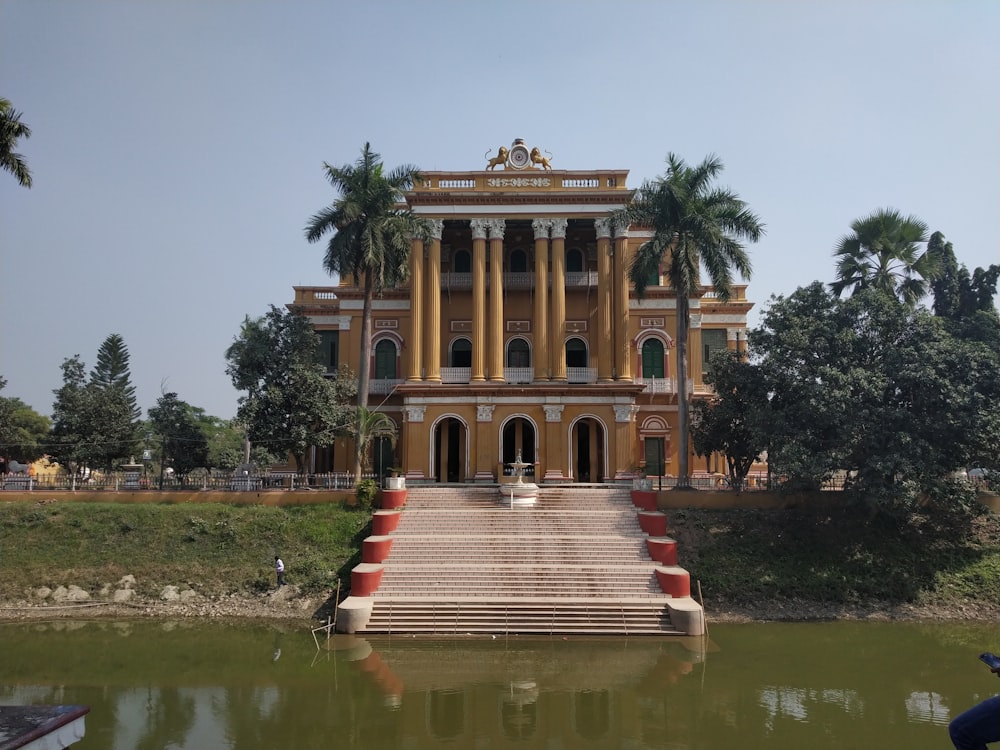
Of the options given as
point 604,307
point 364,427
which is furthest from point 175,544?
point 604,307

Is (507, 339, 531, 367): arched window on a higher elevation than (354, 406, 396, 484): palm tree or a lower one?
higher

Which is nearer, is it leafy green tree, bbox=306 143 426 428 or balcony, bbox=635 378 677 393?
leafy green tree, bbox=306 143 426 428

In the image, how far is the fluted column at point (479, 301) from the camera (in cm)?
2808

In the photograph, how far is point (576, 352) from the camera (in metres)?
31.2

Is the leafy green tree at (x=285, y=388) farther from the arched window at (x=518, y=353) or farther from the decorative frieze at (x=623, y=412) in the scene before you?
the decorative frieze at (x=623, y=412)

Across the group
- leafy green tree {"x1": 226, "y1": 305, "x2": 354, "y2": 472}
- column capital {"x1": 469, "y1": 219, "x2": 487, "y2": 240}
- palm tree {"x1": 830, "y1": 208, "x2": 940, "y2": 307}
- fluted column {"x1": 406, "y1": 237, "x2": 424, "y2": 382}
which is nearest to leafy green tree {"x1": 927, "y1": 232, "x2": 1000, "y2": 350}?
palm tree {"x1": 830, "y1": 208, "x2": 940, "y2": 307}

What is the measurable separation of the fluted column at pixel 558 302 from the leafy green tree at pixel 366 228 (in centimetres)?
575

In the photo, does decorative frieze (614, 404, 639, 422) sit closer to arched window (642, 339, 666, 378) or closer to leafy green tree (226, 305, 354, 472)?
arched window (642, 339, 666, 378)

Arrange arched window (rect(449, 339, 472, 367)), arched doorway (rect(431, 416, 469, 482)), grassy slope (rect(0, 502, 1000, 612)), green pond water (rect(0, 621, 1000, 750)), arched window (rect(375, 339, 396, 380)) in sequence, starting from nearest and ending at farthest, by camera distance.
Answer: green pond water (rect(0, 621, 1000, 750)), grassy slope (rect(0, 502, 1000, 612)), arched doorway (rect(431, 416, 469, 482)), arched window (rect(449, 339, 472, 367)), arched window (rect(375, 339, 396, 380))

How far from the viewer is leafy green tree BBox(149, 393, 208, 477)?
31.1 meters

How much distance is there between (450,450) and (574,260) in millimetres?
9825

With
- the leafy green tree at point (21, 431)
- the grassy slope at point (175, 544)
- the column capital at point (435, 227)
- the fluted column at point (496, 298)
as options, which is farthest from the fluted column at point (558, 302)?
the leafy green tree at point (21, 431)

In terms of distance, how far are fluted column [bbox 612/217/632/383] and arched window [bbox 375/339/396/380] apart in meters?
9.71

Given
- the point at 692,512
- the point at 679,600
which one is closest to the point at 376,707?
the point at 679,600
